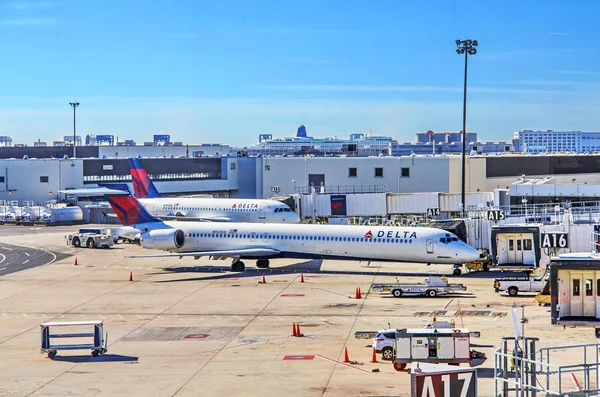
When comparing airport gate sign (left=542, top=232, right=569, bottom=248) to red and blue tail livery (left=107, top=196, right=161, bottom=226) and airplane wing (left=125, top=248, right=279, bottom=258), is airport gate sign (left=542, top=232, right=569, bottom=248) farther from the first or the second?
red and blue tail livery (left=107, top=196, right=161, bottom=226)

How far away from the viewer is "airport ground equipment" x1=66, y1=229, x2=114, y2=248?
8475 cm

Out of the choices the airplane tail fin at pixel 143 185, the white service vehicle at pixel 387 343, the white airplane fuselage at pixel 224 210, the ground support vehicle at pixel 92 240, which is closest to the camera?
the white service vehicle at pixel 387 343

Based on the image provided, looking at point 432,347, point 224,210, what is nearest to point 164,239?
point 224,210

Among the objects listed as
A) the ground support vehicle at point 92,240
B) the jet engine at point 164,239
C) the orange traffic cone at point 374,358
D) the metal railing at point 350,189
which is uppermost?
A: the metal railing at point 350,189

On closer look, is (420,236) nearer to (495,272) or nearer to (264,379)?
(495,272)

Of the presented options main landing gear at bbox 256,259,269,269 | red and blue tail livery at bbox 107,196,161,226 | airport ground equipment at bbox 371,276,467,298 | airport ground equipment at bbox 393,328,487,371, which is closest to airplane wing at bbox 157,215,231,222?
red and blue tail livery at bbox 107,196,161,226

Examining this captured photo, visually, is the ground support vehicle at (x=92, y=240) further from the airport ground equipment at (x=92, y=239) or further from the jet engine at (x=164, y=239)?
the jet engine at (x=164, y=239)

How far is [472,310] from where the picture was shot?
1933 inches

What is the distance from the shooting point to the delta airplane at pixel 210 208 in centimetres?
8638

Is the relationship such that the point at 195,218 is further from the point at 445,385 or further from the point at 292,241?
the point at 445,385

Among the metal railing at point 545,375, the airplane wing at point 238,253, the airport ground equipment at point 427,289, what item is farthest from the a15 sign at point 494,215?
the metal railing at point 545,375

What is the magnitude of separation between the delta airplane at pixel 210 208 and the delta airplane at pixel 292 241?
1683 centimetres

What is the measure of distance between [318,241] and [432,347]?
97.1 ft

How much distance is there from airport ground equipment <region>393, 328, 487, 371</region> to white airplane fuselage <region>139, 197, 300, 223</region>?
165ft
